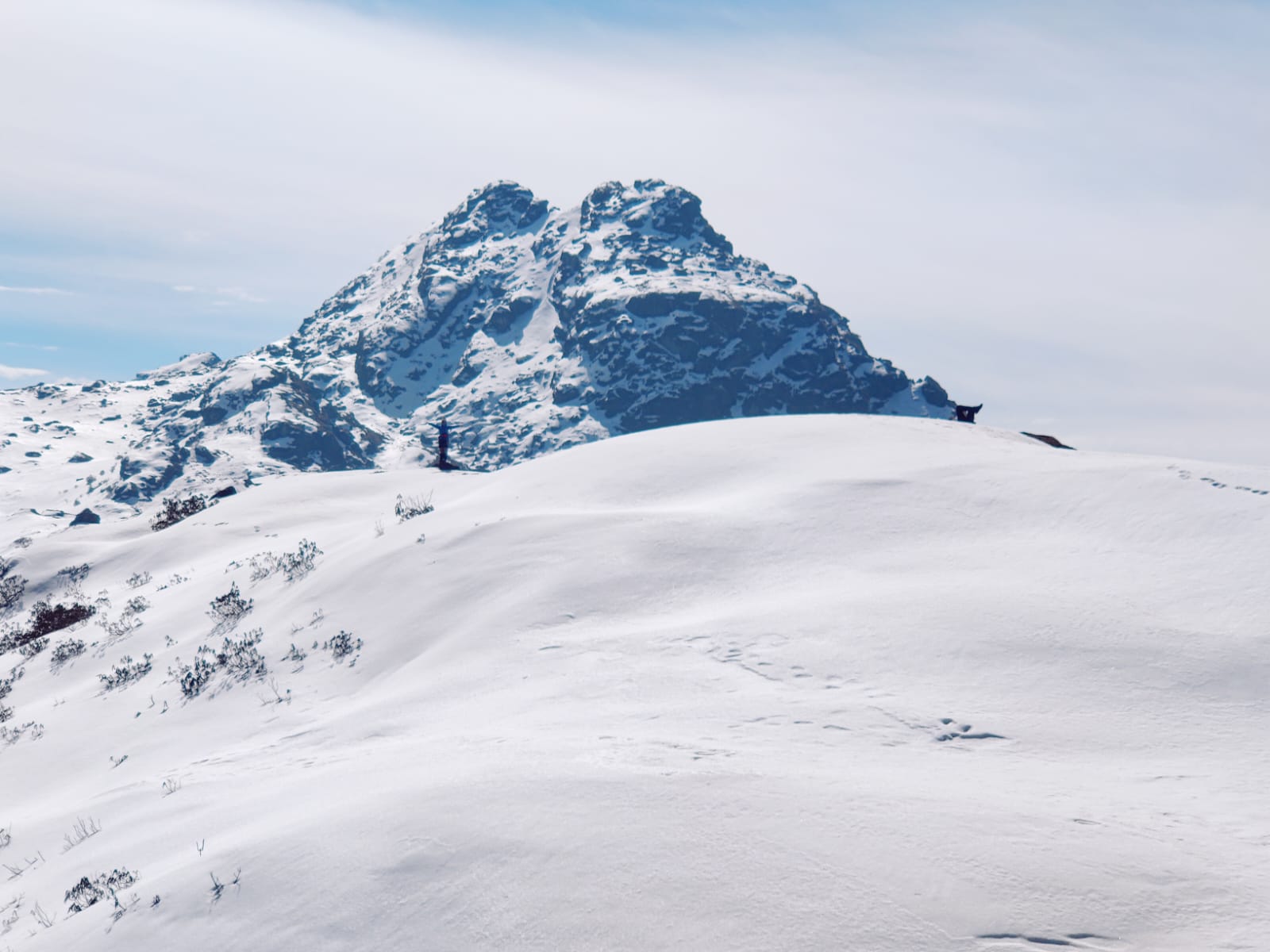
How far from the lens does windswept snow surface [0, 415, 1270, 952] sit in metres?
6.39

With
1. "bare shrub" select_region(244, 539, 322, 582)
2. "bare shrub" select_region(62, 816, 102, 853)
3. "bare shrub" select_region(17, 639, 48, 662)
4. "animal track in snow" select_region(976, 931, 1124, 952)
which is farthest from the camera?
"bare shrub" select_region(17, 639, 48, 662)

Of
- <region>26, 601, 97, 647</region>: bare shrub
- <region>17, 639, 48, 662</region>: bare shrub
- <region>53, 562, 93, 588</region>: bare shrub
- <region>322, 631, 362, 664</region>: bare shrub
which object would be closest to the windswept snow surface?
<region>322, 631, 362, 664</region>: bare shrub

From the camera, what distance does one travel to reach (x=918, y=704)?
357 inches

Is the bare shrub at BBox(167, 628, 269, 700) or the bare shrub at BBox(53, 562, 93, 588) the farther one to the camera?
the bare shrub at BBox(53, 562, 93, 588)

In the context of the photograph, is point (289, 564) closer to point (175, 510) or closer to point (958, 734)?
point (958, 734)

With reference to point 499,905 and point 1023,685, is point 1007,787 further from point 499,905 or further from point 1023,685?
point 499,905

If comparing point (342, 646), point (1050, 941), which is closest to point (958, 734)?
point (1050, 941)

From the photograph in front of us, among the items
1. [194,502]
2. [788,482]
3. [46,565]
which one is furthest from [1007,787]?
[194,502]

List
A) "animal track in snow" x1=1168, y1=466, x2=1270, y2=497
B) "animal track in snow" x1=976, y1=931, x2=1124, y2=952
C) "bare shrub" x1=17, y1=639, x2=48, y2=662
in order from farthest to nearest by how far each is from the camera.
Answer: "bare shrub" x1=17, y1=639, x2=48, y2=662 → "animal track in snow" x1=1168, y1=466, x2=1270, y2=497 → "animal track in snow" x1=976, y1=931, x2=1124, y2=952

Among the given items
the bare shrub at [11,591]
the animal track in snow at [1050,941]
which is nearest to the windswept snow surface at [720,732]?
the animal track in snow at [1050,941]

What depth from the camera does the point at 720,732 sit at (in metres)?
8.76

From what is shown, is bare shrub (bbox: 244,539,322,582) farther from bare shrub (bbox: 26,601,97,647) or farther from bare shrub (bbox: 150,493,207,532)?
bare shrub (bbox: 150,493,207,532)

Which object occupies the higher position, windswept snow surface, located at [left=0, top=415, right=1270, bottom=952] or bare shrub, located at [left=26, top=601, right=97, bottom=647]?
windswept snow surface, located at [left=0, top=415, right=1270, bottom=952]

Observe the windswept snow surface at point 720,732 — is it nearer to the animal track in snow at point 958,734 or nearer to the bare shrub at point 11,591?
the animal track in snow at point 958,734
